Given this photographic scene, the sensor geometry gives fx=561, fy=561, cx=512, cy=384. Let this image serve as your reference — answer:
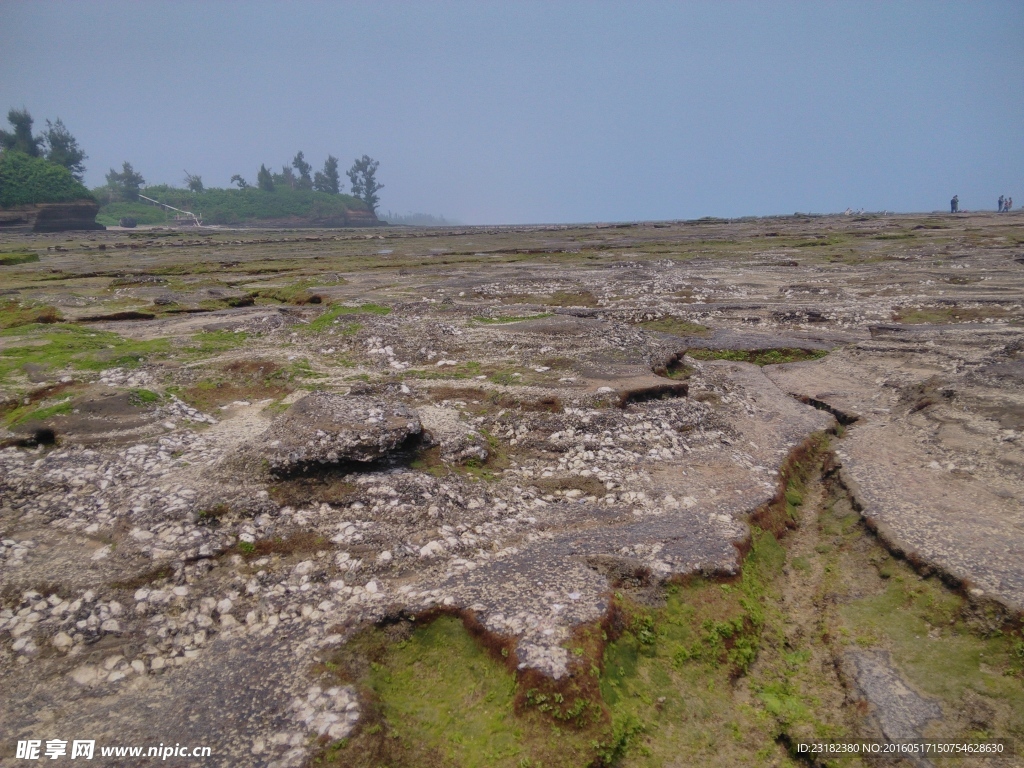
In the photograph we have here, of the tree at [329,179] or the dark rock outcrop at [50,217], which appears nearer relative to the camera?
the dark rock outcrop at [50,217]

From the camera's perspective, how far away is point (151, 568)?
4.72 metres

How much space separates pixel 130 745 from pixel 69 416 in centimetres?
560

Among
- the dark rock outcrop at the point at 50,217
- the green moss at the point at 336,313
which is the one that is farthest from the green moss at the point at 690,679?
the dark rock outcrop at the point at 50,217

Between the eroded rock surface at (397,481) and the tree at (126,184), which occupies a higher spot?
the tree at (126,184)

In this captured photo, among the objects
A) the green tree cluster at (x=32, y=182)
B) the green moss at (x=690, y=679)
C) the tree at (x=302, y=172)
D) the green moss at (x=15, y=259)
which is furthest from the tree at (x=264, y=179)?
the green moss at (x=690, y=679)

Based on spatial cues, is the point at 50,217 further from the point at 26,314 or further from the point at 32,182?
the point at 26,314

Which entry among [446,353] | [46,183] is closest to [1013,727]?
[446,353]

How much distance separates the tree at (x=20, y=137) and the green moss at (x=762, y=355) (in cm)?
10931

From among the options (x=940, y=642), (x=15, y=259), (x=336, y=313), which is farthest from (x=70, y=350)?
(x=15, y=259)

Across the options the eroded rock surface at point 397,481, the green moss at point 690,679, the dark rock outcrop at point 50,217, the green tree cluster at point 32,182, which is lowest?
the green moss at point 690,679

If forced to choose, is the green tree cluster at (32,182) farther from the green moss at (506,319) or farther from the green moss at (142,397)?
the green moss at (142,397)

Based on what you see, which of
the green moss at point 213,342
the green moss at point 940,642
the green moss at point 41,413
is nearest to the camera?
the green moss at point 940,642

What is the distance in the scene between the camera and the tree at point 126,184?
396 ft

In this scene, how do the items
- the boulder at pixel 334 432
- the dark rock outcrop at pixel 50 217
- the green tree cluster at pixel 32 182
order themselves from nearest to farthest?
the boulder at pixel 334 432, the green tree cluster at pixel 32 182, the dark rock outcrop at pixel 50 217
